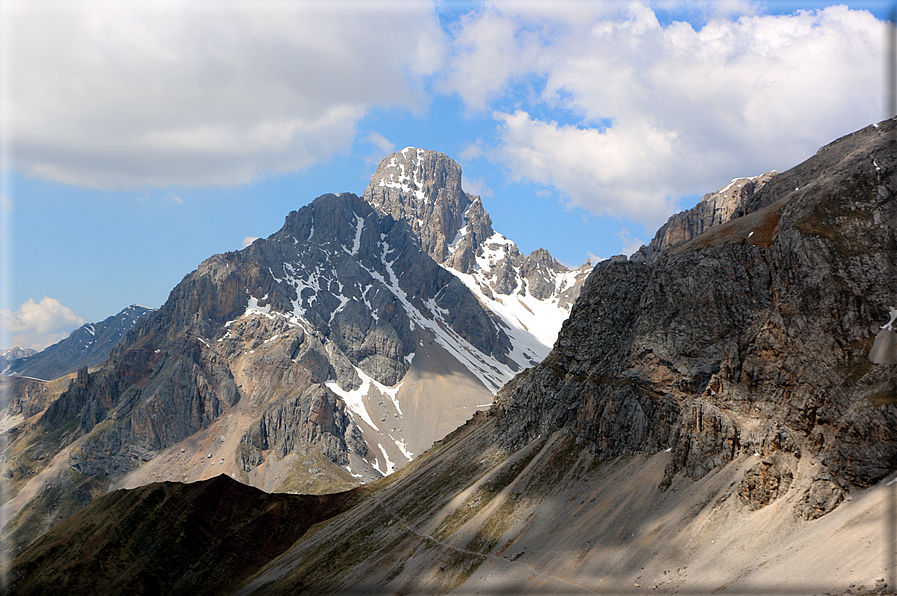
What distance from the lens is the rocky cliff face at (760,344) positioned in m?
90.0

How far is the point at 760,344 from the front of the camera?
4250 inches

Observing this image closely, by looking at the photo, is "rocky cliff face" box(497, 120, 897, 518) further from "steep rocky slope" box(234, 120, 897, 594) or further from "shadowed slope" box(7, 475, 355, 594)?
"shadowed slope" box(7, 475, 355, 594)

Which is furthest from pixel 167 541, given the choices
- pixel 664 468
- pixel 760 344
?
pixel 760 344

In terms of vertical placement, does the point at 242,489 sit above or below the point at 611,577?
above

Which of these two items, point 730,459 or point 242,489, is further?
point 242,489

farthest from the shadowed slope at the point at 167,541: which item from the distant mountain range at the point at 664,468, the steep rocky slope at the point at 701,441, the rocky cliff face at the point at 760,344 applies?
the rocky cliff face at the point at 760,344

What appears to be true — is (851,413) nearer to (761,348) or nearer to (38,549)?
(761,348)

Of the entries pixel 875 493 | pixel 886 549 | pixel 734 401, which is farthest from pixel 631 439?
pixel 886 549

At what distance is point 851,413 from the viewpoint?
8512 cm

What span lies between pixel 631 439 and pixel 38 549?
13797cm

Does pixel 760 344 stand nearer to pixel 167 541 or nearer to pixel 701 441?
pixel 701 441

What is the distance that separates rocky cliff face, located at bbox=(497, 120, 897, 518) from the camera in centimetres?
9000

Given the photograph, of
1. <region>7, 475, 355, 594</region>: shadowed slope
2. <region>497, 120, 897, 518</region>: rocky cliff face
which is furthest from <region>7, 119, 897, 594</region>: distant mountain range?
<region>7, 475, 355, 594</region>: shadowed slope

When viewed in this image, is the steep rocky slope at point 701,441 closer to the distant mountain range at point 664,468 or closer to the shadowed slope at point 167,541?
the distant mountain range at point 664,468
